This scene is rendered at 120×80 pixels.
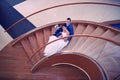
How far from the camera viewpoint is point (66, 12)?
7.50 meters

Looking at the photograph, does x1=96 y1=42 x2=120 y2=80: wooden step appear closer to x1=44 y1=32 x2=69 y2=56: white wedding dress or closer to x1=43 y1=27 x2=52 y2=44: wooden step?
x1=44 y1=32 x2=69 y2=56: white wedding dress

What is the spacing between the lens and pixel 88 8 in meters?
7.56

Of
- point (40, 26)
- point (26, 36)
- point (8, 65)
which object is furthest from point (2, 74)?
point (40, 26)

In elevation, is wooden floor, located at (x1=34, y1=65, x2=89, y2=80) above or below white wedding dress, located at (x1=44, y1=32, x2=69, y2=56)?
below

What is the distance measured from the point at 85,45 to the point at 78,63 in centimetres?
55

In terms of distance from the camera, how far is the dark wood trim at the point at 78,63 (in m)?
5.38

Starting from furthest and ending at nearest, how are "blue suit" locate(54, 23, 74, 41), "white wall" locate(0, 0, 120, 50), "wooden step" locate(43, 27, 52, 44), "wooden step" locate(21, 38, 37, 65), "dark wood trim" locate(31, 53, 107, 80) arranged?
"white wall" locate(0, 0, 120, 50)
"wooden step" locate(43, 27, 52, 44)
"blue suit" locate(54, 23, 74, 41)
"wooden step" locate(21, 38, 37, 65)
"dark wood trim" locate(31, 53, 107, 80)

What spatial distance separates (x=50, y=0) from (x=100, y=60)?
3483mm

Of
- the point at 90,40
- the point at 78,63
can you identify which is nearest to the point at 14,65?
the point at 78,63

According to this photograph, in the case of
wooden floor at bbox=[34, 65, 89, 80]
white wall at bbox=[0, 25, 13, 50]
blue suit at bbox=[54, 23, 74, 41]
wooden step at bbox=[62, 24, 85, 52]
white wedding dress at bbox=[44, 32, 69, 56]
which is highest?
white wall at bbox=[0, 25, 13, 50]

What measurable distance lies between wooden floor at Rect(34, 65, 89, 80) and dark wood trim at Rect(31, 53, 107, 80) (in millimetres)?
116

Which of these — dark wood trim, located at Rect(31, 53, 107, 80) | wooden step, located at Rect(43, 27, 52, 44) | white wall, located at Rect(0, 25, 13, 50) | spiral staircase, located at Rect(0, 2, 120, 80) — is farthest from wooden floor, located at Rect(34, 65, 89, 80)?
white wall, located at Rect(0, 25, 13, 50)

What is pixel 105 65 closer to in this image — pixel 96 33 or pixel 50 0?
pixel 96 33

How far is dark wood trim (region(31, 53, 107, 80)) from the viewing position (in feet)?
17.7
